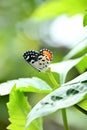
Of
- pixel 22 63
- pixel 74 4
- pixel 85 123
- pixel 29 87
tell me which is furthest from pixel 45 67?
pixel 22 63

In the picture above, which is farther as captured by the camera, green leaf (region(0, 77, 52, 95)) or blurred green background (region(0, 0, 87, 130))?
blurred green background (region(0, 0, 87, 130))

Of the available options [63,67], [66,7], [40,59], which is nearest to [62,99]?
[40,59]

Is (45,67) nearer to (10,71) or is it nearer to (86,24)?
(86,24)

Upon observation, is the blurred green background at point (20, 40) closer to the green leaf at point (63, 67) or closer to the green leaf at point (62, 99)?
the green leaf at point (63, 67)

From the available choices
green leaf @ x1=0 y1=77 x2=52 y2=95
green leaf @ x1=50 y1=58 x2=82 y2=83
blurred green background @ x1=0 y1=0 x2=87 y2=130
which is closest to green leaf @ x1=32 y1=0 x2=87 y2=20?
blurred green background @ x1=0 y1=0 x2=87 y2=130

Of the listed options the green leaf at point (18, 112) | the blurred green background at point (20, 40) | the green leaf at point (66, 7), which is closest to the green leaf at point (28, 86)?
the green leaf at point (18, 112)

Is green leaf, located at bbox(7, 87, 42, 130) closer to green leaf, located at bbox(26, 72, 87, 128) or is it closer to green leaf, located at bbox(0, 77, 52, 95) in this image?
green leaf, located at bbox(0, 77, 52, 95)
